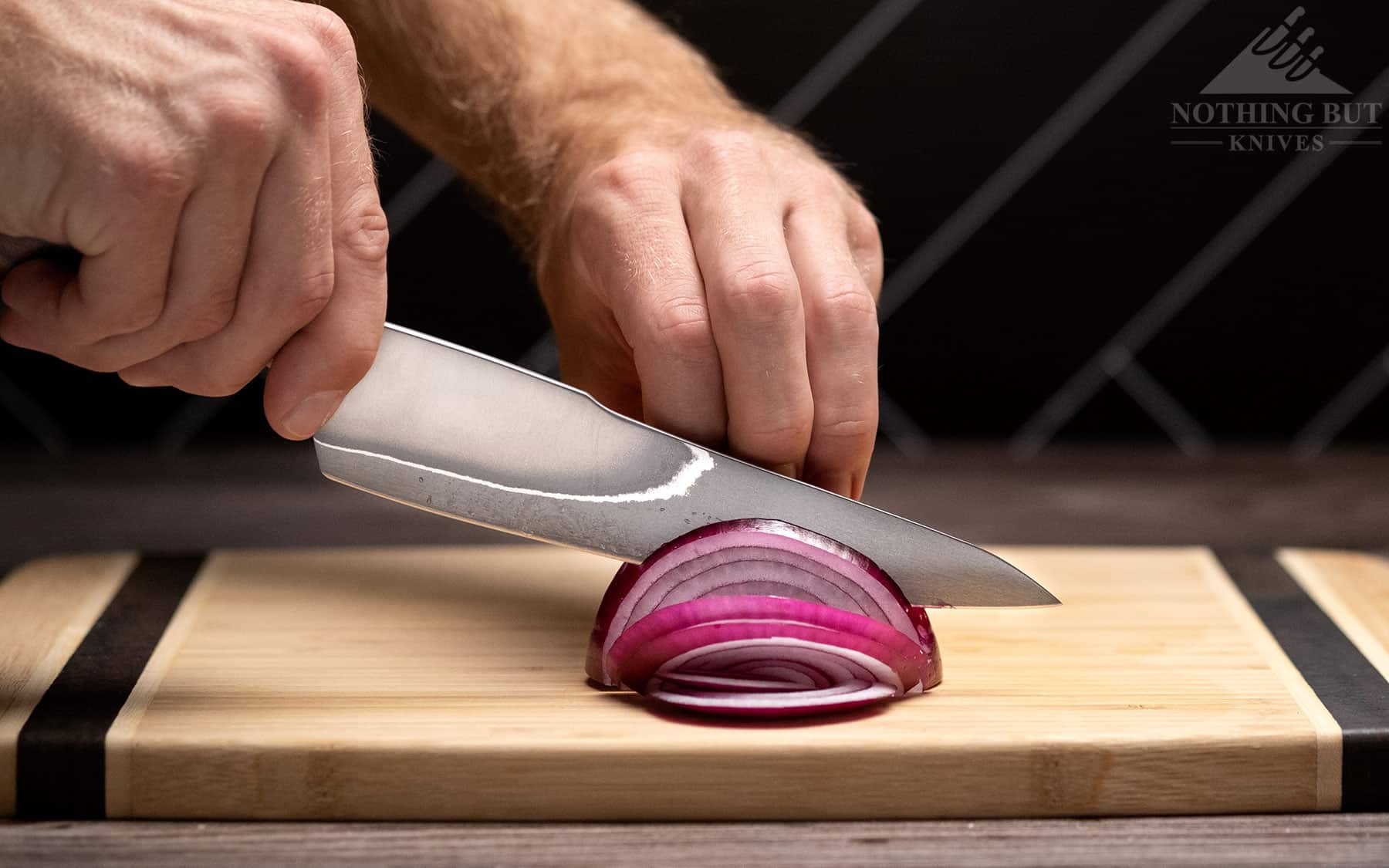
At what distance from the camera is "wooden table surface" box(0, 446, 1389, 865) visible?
87 cm

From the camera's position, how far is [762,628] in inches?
37.5

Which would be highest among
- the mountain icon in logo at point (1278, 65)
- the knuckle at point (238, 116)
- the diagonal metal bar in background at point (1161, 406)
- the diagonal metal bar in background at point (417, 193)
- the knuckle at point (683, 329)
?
the mountain icon in logo at point (1278, 65)

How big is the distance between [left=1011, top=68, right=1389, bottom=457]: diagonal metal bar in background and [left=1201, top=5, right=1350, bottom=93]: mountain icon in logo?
0.33 ft

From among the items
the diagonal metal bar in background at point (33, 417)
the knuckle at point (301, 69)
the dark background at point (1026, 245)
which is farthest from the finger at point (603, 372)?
the diagonal metal bar in background at point (33, 417)

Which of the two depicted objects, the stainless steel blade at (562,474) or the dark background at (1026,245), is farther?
the dark background at (1026,245)

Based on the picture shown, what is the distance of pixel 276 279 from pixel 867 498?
1.09m

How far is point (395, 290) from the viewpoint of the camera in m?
2.14

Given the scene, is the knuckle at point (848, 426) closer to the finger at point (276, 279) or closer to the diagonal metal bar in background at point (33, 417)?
the finger at point (276, 279)

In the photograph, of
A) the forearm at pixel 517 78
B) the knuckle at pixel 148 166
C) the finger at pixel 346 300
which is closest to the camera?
the knuckle at pixel 148 166

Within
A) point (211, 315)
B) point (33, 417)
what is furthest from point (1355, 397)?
point (33, 417)

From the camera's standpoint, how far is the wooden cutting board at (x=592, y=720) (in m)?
0.91

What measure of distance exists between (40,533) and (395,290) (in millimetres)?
660

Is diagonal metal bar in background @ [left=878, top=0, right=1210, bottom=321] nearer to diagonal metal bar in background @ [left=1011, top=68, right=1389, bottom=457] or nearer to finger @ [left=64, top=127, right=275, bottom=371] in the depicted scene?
diagonal metal bar in background @ [left=1011, top=68, right=1389, bottom=457]

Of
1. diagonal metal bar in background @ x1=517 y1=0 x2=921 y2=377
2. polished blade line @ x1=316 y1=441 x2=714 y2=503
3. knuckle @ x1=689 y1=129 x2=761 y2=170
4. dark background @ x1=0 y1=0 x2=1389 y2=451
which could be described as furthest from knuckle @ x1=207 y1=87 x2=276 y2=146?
diagonal metal bar in background @ x1=517 y1=0 x2=921 y2=377
